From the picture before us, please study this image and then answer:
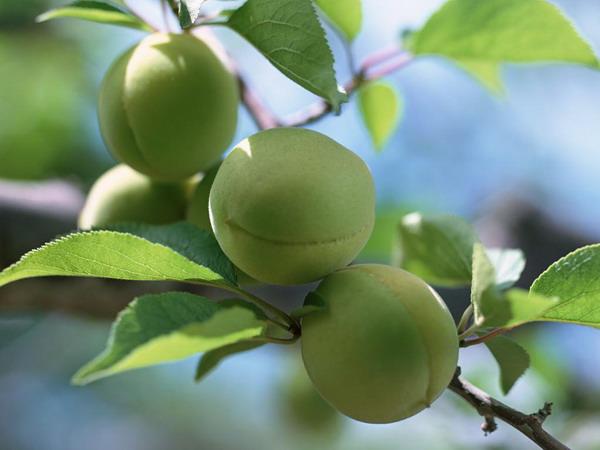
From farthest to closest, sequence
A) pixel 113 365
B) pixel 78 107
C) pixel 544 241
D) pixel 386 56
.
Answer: pixel 78 107 → pixel 544 241 → pixel 386 56 → pixel 113 365

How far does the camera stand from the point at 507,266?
770 millimetres

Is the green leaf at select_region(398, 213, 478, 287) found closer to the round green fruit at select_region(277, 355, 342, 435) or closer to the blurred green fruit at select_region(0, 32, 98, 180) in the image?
the round green fruit at select_region(277, 355, 342, 435)

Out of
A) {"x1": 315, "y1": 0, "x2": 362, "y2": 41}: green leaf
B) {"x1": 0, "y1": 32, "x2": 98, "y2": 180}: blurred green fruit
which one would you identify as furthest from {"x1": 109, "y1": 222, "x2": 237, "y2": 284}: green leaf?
{"x1": 0, "y1": 32, "x2": 98, "y2": 180}: blurred green fruit

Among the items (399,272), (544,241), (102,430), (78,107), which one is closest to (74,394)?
(102,430)

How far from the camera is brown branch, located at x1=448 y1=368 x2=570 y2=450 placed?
22.4 inches

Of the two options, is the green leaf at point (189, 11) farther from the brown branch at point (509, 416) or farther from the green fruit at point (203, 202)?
the brown branch at point (509, 416)

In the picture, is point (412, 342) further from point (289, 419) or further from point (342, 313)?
point (289, 419)

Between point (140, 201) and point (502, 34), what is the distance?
1.67ft

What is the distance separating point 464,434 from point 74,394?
1.97 m

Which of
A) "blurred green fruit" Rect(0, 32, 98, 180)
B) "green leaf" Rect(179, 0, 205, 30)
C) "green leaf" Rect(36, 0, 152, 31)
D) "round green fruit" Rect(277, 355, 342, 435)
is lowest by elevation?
"round green fruit" Rect(277, 355, 342, 435)

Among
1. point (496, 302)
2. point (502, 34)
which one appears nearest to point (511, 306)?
point (496, 302)

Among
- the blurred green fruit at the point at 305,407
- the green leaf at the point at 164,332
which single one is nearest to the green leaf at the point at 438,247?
the green leaf at the point at 164,332

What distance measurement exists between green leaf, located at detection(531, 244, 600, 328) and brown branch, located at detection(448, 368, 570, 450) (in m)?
0.08

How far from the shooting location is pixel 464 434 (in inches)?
64.5
